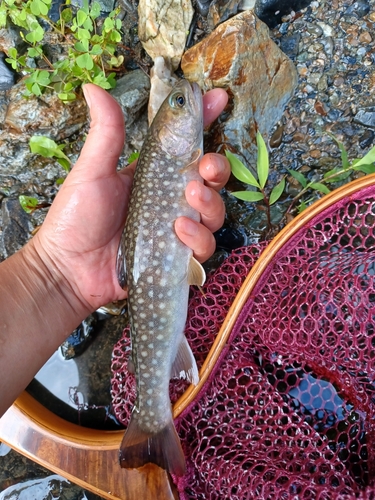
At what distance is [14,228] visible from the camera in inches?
112

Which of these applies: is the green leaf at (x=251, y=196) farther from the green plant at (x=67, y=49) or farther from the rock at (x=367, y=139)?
the green plant at (x=67, y=49)

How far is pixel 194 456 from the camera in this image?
6.56ft

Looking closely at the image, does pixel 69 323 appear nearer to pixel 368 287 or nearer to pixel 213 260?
pixel 213 260

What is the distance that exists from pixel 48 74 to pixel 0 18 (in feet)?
1.68

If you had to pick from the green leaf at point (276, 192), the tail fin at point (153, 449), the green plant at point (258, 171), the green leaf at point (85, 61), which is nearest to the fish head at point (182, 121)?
the green plant at point (258, 171)

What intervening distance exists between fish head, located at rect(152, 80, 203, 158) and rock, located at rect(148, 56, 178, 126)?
64 cm

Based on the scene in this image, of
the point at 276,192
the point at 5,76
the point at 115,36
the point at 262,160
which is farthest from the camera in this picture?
the point at 5,76

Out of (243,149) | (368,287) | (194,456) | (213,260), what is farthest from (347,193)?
(194,456)

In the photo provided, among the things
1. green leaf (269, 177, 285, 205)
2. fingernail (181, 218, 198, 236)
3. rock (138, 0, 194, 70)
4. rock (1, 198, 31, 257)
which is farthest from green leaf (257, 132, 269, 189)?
rock (1, 198, 31, 257)

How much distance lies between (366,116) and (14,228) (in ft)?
7.68

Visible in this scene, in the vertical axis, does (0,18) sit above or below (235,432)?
above

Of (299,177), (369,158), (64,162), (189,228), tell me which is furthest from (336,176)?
(64,162)

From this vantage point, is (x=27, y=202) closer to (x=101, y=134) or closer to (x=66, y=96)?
(x=66, y=96)

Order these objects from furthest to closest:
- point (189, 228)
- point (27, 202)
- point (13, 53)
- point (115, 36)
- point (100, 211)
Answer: point (27, 202)
point (13, 53)
point (115, 36)
point (100, 211)
point (189, 228)
